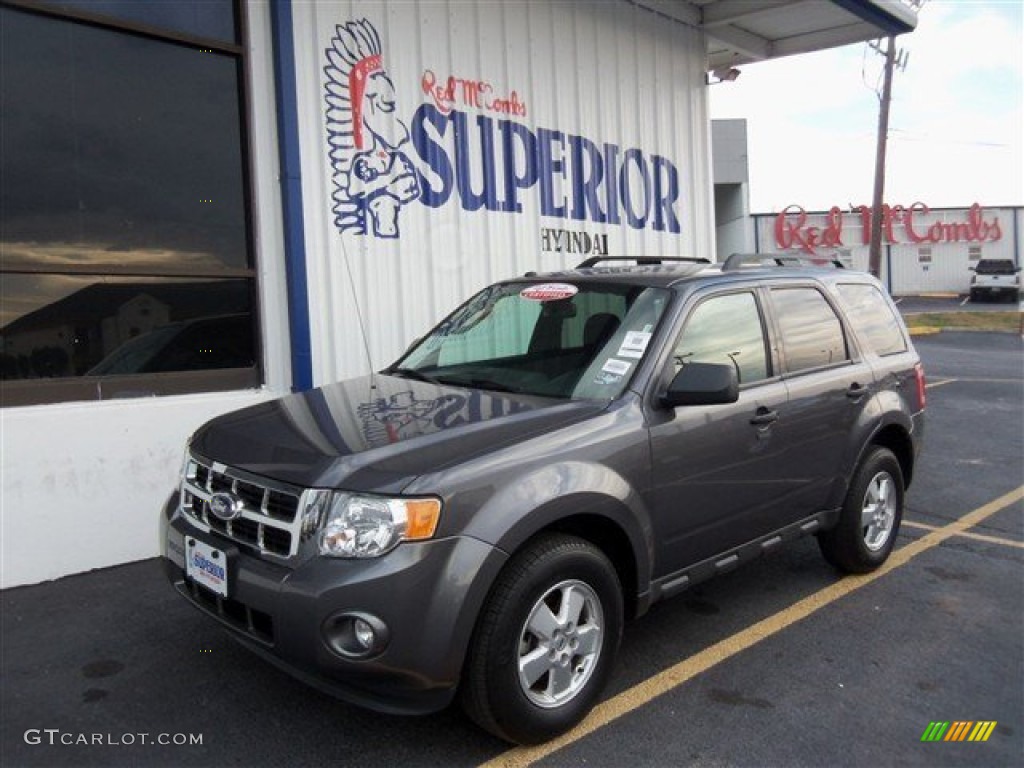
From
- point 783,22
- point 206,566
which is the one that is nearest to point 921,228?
point 783,22

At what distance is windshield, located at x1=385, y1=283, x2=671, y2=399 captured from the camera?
3582mm

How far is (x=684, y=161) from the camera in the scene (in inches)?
386

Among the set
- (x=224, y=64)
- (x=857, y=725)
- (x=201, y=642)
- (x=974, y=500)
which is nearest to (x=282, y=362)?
(x=224, y=64)

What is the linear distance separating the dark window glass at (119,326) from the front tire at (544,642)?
142 inches

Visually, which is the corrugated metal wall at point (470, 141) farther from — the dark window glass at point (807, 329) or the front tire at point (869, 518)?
the front tire at point (869, 518)

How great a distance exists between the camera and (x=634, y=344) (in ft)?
11.9

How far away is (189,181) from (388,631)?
413 cm

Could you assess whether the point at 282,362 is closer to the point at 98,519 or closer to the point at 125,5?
the point at 98,519

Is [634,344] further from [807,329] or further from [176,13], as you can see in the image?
[176,13]

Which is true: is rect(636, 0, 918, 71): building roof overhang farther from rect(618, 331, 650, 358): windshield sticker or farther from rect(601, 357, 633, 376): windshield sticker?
rect(601, 357, 633, 376): windshield sticker

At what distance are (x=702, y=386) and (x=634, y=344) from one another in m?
0.42

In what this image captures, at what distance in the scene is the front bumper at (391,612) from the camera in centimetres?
264

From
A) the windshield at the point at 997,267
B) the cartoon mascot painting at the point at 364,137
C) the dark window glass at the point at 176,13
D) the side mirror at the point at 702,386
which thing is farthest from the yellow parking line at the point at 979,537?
the windshield at the point at 997,267

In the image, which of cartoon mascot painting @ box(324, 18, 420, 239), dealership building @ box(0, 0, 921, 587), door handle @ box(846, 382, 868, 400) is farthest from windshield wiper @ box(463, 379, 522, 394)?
cartoon mascot painting @ box(324, 18, 420, 239)
